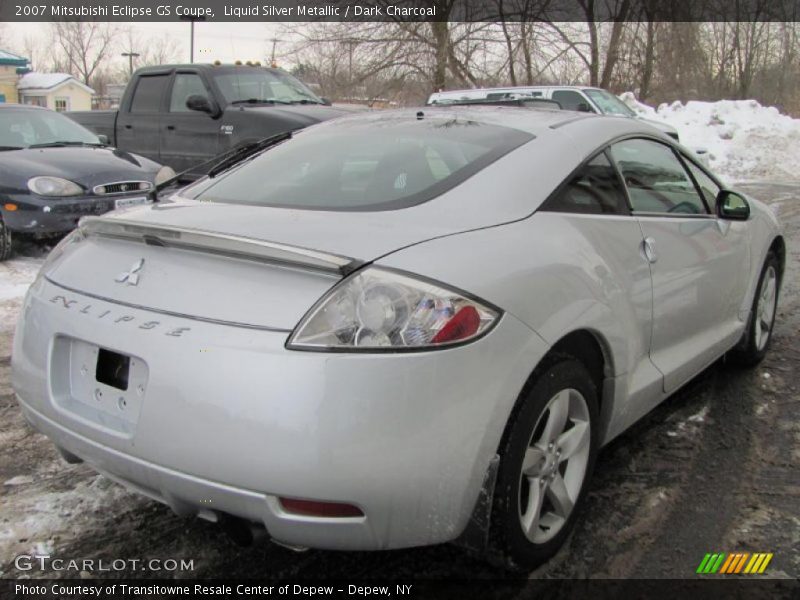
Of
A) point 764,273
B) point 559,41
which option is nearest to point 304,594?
point 764,273

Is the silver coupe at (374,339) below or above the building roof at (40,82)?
below

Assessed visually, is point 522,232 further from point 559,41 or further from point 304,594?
point 559,41

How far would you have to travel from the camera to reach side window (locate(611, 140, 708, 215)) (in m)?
3.12

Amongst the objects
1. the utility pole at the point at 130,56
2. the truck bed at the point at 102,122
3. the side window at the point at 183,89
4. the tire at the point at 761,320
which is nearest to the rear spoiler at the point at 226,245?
the tire at the point at 761,320

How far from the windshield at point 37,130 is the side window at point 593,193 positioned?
6778mm

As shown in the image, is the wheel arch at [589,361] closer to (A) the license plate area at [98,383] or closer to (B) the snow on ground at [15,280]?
(A) the license plate area at [98,383]

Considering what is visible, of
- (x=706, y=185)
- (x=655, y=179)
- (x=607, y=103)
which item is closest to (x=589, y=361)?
(x=655, y=179)

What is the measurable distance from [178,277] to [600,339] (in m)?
1.44

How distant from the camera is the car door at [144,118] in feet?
32.0

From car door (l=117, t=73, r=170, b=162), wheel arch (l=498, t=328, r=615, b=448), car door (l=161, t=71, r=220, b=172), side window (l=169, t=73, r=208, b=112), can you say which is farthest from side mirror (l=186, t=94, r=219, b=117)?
wheel arch (l=498, t=328, r=615, b=448)

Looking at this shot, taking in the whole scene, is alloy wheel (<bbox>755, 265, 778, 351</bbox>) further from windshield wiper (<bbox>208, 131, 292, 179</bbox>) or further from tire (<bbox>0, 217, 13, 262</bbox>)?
tire (<bbox>0, 217, 13, 262</bbox>)

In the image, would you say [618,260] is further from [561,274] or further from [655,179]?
[655,179]

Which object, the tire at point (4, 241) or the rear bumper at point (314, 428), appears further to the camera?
the tire at point (4, 241)

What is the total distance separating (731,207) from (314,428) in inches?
109
